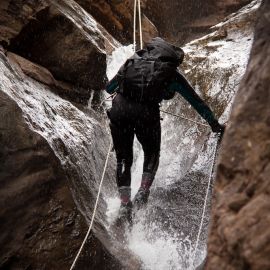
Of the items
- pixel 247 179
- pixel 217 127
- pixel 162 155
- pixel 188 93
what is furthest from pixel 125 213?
pixel 247 179

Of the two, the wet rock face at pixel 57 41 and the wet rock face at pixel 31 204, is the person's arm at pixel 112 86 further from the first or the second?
the wet rock face at pixel 57 41

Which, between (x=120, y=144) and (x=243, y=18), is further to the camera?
(x=243, y=18)

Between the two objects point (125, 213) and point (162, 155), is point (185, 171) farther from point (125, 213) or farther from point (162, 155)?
point (125, 213)

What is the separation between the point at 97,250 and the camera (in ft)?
16.0

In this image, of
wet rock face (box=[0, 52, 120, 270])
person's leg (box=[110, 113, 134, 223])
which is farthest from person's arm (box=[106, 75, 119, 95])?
wet rock face (box=[0, 52, 120, 270])

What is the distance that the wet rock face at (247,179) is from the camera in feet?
6.00

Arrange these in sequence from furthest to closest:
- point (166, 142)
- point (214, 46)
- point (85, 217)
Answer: point (214, 46)
point (166, 142)
point (85, 217)

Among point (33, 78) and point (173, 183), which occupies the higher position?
point (33, 78)

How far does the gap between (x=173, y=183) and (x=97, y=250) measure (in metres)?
2.24

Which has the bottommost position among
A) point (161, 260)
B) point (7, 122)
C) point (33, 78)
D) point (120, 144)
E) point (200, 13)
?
point (200, 13)

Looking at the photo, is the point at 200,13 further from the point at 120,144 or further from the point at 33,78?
the point at 120,144

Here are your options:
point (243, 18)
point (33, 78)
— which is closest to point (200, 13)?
point (243, 18)

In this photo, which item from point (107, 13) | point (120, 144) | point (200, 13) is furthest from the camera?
point (200, 13)

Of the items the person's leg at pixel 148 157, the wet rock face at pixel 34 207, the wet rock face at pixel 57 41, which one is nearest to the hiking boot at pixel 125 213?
the person's leg at pixel 148 157
